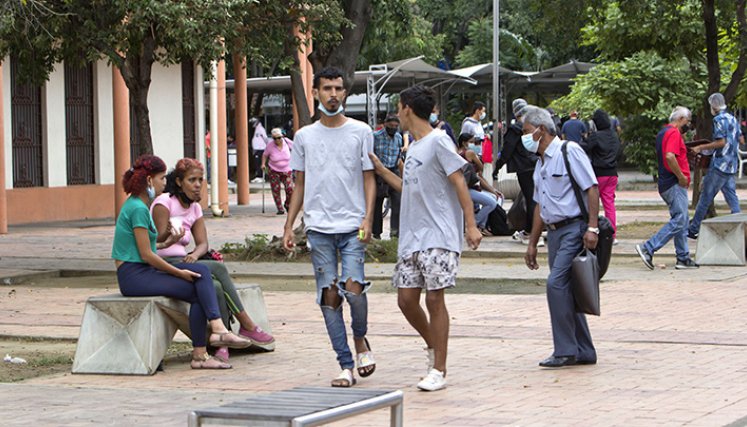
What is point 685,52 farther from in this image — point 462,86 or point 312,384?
point 312,384

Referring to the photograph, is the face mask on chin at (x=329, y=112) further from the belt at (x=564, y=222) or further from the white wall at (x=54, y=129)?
the white wall at (x=54, y=129)

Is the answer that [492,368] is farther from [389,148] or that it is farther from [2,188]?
[2,188]

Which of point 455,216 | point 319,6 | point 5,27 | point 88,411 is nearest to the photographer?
point 88,411

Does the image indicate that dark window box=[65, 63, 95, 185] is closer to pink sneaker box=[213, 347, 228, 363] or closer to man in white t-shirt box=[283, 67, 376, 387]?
pink sneaker box=[213, 347, 228, 363]

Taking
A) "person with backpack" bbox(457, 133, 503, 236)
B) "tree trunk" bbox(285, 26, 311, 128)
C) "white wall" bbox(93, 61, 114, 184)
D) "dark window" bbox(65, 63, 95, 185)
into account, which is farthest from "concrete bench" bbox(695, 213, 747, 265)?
"white wall" bbox(93, 61, 114, 184)

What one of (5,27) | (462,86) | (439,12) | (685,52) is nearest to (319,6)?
(5,27)

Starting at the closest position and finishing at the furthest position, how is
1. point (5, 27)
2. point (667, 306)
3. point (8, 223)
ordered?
point (667, 306), point (5, 27), point (8, 223)

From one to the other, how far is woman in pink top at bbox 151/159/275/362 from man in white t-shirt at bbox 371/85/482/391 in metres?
1.65

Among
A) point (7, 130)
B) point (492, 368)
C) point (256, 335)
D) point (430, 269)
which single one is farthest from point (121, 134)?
point (430, 269)

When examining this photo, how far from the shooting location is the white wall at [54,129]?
2512cm

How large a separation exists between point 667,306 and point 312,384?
15.3 ft

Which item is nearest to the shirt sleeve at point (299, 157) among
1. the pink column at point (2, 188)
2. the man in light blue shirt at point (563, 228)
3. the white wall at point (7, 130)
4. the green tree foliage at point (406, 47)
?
the man in light blue shirt at point (563, 228)

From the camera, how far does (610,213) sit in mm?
17578

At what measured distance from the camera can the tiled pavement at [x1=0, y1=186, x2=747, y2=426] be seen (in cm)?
772
